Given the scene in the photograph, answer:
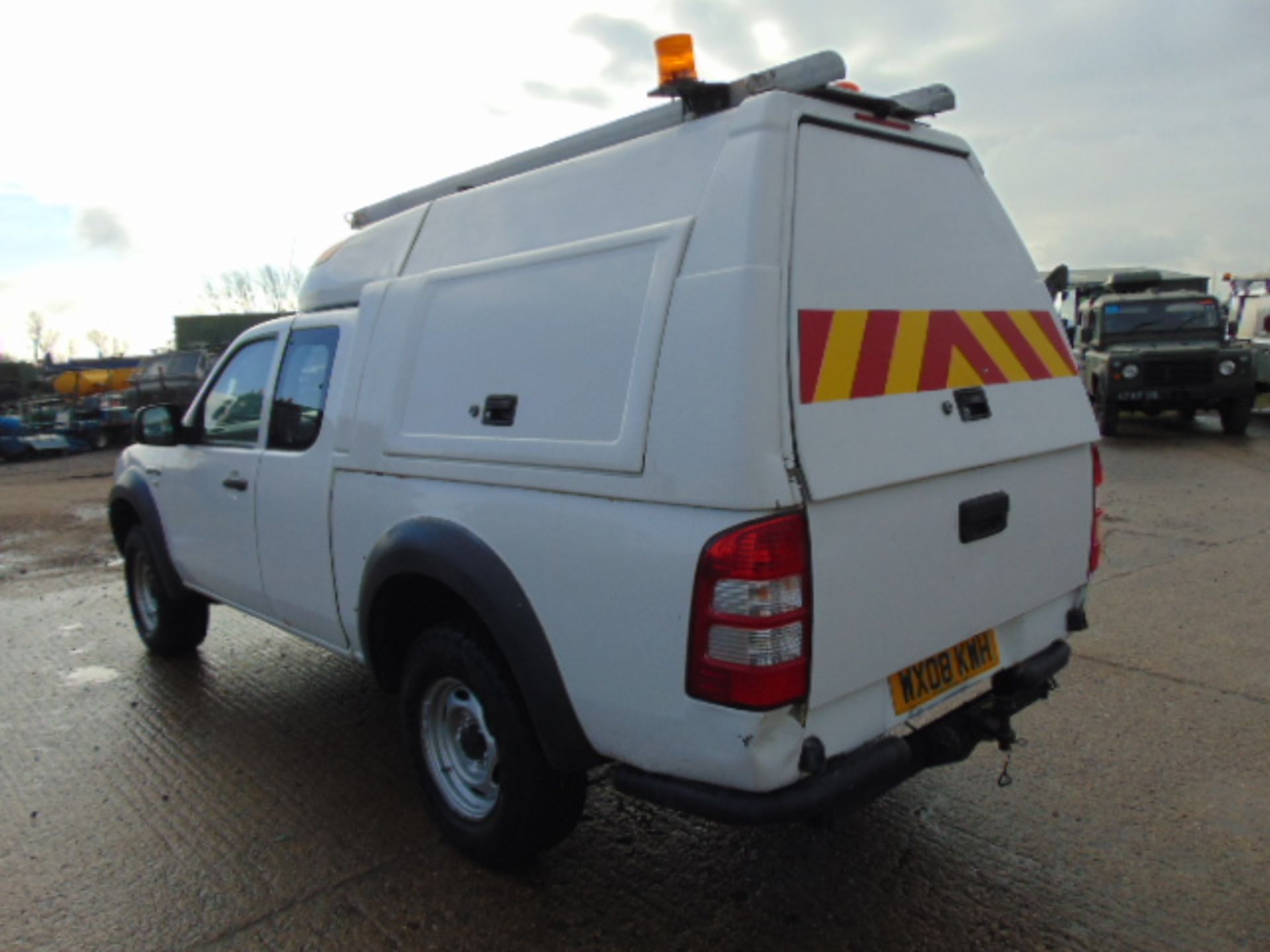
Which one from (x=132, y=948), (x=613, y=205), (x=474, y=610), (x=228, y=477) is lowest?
(x=132, y=948)

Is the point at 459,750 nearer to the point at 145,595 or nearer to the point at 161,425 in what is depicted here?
the point at 161,425

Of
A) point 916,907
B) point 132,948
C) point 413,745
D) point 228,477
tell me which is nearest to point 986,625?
point 916,907

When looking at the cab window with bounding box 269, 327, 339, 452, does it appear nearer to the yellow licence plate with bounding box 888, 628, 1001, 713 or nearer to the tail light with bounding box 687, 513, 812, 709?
the tail light with bounding box 687, 513, 812, 709

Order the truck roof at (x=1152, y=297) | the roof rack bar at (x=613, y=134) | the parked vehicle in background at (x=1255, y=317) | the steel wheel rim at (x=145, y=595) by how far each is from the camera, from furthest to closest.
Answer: the parked vehicle in background at (x=1255, y=317)
the truck roof at (x=1152, y=297)
the steel wheel rim at (x=145, y=595)
the roof rack bar at (x=613, y=134)

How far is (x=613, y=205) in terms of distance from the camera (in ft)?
8.70

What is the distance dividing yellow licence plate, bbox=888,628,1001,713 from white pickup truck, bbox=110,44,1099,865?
1 centimetres

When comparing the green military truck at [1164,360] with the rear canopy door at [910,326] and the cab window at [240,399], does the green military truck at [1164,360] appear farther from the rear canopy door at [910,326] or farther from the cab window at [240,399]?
the cab window at [240,399]

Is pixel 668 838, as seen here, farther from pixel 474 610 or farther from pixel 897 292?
pixel 897 292

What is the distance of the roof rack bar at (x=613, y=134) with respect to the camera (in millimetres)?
2467

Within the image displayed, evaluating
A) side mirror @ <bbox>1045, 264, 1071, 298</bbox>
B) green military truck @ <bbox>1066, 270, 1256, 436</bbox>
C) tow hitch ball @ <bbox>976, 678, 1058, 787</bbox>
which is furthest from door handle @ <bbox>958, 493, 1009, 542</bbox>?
green military truck @ <bbox>1066, 270, 1256, 436</bbox>

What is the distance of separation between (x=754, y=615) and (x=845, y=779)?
0.51 m

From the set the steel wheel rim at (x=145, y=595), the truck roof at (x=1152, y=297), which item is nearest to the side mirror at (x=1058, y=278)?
the steel wheel rim at (x=145, y=595)

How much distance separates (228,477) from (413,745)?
1.68 meters

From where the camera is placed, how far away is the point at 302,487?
362 centimetres
